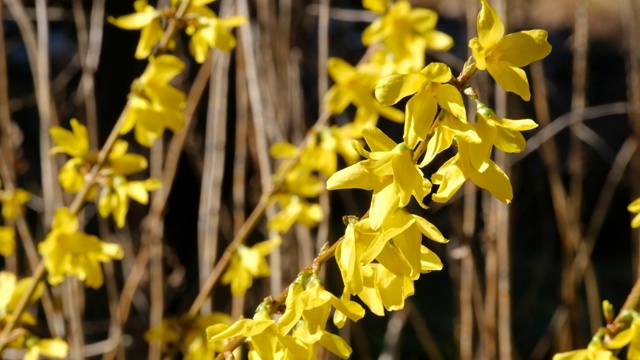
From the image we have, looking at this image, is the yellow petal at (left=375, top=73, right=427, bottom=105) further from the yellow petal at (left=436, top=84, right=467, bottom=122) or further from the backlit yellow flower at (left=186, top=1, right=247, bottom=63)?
the backlit yellow flower at (left=186, top=1, right=247, bottom=63)

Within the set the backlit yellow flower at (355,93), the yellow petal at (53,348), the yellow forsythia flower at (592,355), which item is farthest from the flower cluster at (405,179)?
the backlit yellow flower at (355,93)

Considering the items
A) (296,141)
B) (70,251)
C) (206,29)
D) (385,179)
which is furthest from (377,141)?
(296,141)

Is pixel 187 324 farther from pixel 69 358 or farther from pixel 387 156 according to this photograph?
pixel 387 156

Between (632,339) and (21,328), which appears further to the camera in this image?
(21,328)

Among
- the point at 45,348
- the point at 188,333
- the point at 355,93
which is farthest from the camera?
the point at 355,93

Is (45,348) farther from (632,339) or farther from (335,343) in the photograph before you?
(632,339)

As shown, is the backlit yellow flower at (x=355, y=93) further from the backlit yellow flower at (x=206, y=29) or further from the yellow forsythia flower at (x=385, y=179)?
the yellow forsythia flower at (x=385, y=179)
